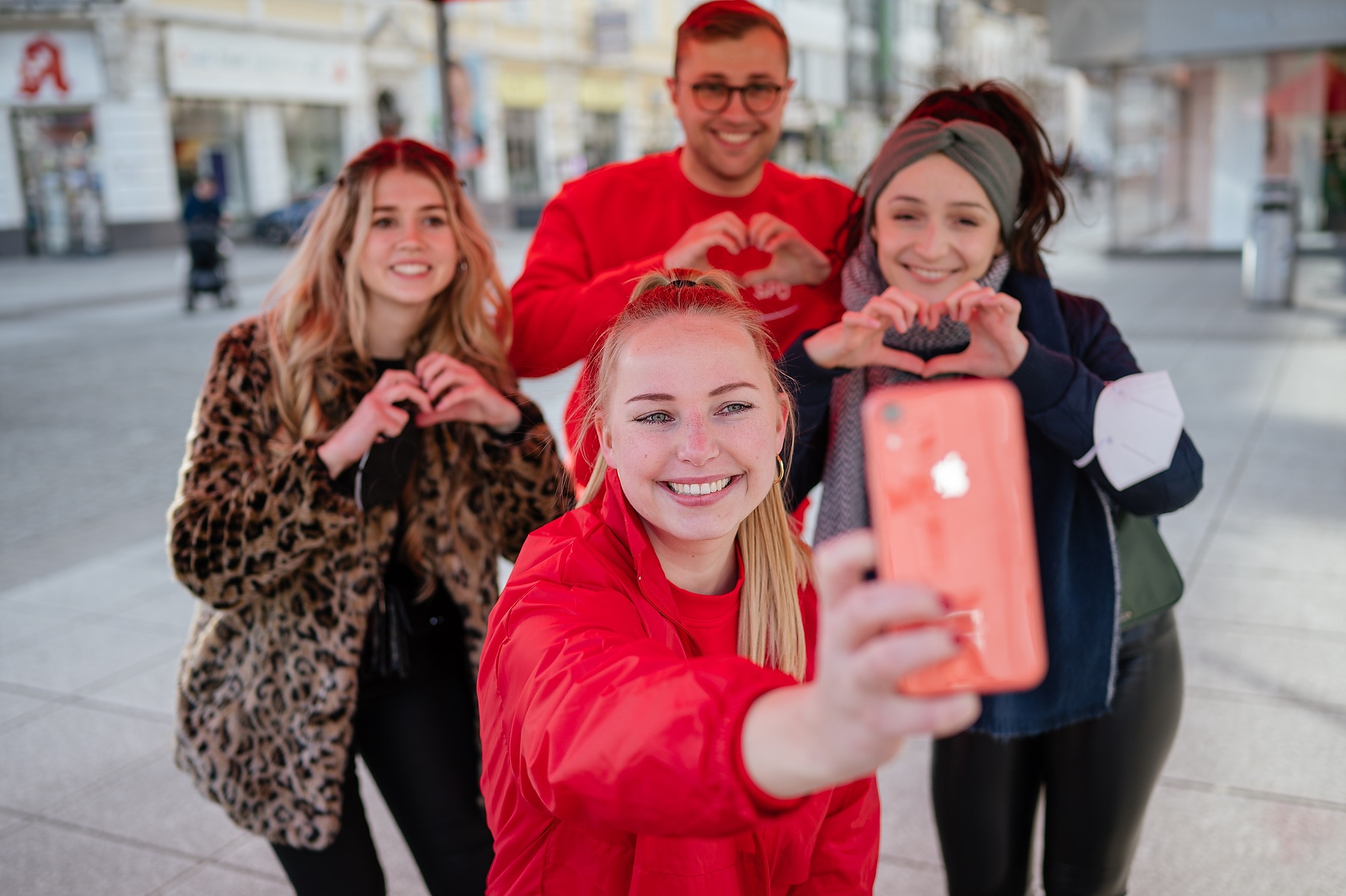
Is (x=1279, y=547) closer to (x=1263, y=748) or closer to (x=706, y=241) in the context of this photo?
(x=1263, y=748)

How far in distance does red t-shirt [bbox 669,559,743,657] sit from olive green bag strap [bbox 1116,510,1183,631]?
35.1 inches

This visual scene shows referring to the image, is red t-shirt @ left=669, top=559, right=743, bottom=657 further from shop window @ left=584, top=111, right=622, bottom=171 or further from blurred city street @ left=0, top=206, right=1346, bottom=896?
shop window @ left=584, top=111, right=622, bottom=171

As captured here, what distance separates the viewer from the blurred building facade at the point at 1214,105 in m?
15.0

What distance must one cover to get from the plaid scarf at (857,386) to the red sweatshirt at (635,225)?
34 centimetres

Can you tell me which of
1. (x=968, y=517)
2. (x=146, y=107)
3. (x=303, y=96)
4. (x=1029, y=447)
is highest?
(x=303, y=96)

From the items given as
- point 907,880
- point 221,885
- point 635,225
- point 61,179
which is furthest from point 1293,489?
point 61,179

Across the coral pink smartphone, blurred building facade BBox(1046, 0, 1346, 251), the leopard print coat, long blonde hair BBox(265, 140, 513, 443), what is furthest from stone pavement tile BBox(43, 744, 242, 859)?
blurred building facade BBox(1046, 0, 1346, 251)

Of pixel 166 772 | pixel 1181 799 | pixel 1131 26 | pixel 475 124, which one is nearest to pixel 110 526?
pixel 166 772

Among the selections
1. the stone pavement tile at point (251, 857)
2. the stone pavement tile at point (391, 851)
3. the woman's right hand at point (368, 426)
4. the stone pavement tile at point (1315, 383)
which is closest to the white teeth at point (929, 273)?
the woman's right hand at point (368, 426)

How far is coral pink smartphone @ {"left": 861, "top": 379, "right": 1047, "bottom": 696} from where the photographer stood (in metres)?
Answer: 0.73

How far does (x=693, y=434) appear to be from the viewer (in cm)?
140

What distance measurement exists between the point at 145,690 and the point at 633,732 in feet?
12.3

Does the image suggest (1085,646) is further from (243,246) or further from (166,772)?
(243,246)

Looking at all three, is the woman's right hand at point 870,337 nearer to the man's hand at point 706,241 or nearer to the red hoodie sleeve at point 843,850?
the man's hand at point 706,241
